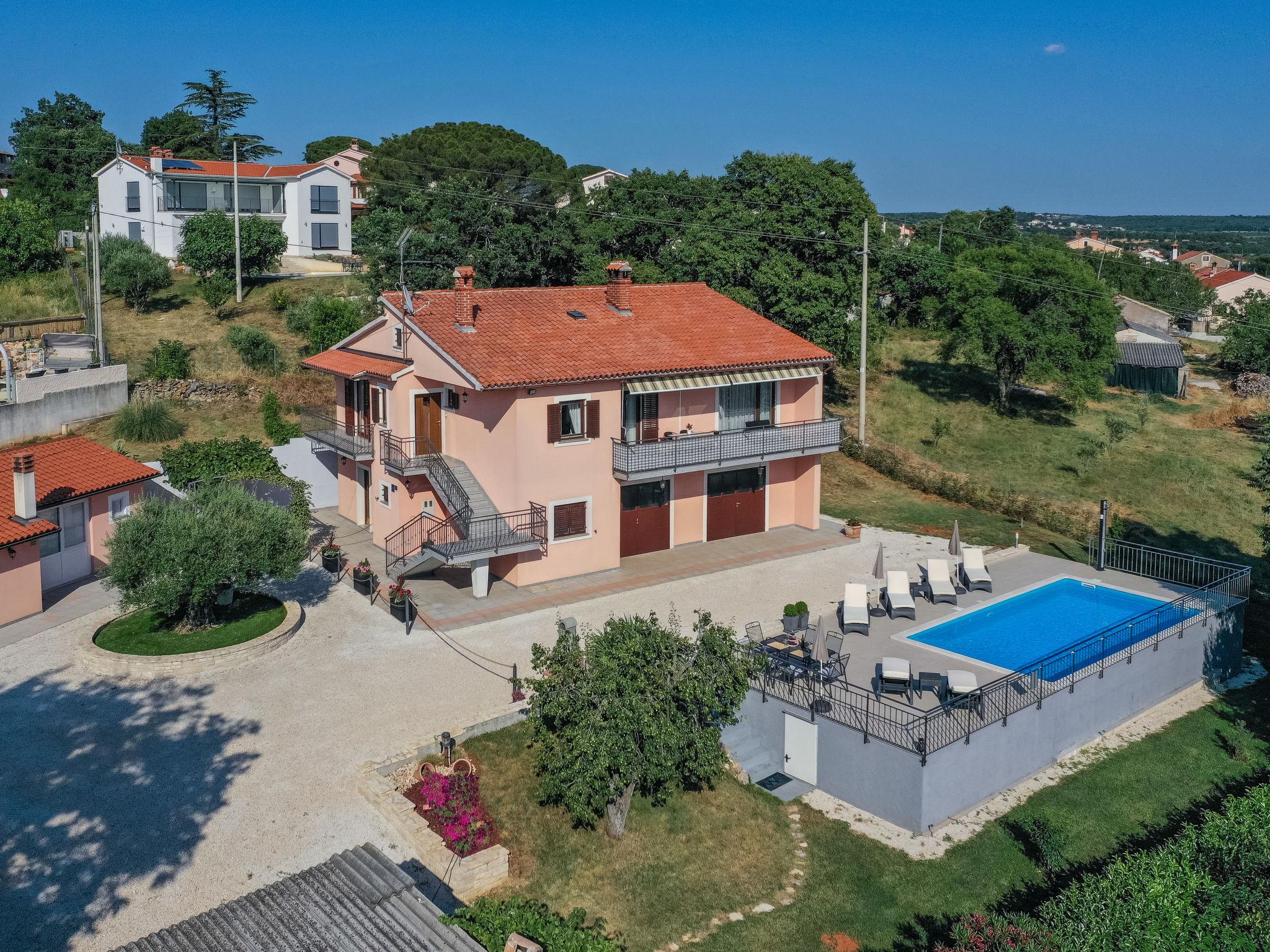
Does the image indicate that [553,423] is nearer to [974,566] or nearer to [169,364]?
[974,566]

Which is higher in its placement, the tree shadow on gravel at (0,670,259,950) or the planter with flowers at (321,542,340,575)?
the planter with flowers at (321,542,340,575)

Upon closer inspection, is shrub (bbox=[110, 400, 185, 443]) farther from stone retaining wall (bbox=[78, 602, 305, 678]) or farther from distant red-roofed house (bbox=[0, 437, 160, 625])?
stone retaining wall (bbox=[78, 602, 305, 678])

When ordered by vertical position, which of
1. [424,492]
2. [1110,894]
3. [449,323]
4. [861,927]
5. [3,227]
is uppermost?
[3,227]

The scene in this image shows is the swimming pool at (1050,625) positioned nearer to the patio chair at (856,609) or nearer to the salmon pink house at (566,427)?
the patio chair at (856,609)

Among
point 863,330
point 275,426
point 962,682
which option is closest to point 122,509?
point 275,426

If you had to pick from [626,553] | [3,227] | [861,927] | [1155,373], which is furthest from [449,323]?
[1155,373]

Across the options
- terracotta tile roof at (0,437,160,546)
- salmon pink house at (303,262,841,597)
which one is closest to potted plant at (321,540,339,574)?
salmon pink house at (303,262,841,597)

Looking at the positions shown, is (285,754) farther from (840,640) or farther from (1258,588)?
(1258,588)
